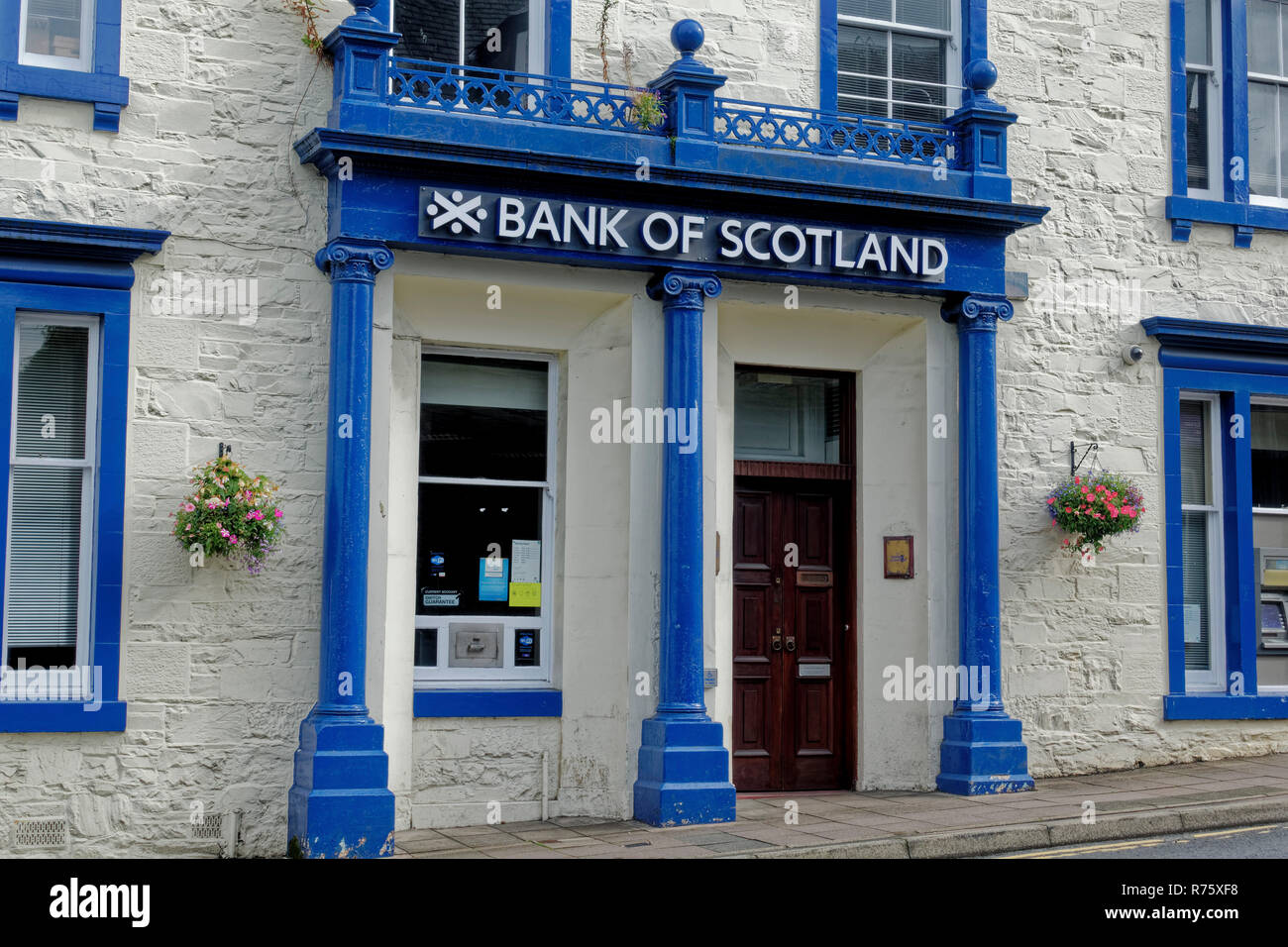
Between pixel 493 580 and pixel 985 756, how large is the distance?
3865mm

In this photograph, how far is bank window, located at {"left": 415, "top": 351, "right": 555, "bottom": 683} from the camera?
419 inches

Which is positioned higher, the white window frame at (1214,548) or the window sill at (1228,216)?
the window sill at (1228,216)

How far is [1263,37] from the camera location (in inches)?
519

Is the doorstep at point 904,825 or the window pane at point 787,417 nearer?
the doorstep at point 904,825

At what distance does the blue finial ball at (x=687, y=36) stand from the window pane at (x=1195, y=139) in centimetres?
494

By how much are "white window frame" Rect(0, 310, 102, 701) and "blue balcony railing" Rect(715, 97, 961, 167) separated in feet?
15.1

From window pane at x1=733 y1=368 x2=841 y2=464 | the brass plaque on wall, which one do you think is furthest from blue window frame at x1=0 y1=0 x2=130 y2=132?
the brass plaque on wall

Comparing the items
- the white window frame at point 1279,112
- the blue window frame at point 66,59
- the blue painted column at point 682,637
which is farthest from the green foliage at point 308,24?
the white window frame at point 1279,112

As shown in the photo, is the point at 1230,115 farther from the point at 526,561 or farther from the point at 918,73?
the point at 526,561

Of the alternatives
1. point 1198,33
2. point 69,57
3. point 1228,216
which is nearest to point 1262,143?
point 1228,216

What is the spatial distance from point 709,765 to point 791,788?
161 cm

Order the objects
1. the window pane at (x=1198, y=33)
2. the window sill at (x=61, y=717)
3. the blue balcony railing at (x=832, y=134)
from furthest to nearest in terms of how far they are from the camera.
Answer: the window pane at (x=1198, y=33) < the blue balcony railing at (x=832, y=134) < the window sill at (x=61, y=717)

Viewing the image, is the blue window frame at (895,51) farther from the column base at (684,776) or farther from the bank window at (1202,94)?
the column base at (684,776)

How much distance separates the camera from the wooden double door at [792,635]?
11.5 m
